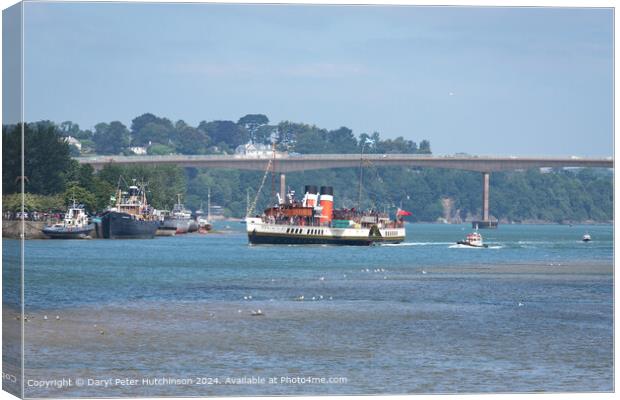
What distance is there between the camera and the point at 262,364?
3048 centimetres

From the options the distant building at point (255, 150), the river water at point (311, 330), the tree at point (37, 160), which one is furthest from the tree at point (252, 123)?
the river water at point (311, 330)

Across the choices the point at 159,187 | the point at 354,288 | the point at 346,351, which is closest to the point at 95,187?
the point at 159,187

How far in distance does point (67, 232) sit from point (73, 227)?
1441 mm

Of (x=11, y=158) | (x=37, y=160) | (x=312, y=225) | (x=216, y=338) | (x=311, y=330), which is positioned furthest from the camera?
(x=312, y=225)

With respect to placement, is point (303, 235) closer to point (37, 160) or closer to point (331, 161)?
point (37, 160)

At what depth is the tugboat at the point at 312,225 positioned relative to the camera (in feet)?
361

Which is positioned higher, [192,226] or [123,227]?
[123,227]

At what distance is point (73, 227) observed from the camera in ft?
364

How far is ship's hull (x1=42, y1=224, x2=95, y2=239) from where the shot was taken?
347ft

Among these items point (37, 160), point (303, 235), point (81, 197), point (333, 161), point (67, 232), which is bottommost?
point (303, 235)

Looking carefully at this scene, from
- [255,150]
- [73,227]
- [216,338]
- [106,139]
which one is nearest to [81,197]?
[73,227]

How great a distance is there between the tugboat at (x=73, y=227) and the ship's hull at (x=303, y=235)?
13.7 m

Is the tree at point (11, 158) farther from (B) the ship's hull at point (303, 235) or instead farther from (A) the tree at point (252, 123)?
(A) the tree at point (252, 123)

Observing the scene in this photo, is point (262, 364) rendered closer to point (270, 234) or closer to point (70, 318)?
point (70, 318)
